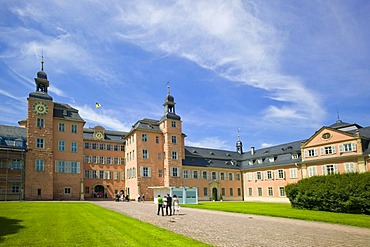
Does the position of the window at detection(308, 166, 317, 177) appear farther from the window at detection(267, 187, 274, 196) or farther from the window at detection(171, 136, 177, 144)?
the window at detection(171, 136, 177, 144)

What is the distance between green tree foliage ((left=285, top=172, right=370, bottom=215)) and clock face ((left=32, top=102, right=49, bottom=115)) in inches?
1373

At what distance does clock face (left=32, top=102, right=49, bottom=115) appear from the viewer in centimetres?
4612

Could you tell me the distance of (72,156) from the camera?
4878cm

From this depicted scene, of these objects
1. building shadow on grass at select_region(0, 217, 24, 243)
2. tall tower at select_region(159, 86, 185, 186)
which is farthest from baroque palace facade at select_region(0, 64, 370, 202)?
building shadow on grass at select_region(0, 217, 24, 243)

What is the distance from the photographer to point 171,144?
5425 cm

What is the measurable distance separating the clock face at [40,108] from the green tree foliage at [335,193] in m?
34.9

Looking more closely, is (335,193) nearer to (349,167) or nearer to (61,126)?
(349,167)

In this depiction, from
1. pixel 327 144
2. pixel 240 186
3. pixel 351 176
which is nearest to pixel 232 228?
pixel 351 176

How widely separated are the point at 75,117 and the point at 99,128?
6.55 metres

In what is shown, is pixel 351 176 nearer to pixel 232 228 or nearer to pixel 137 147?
pixel 232 228

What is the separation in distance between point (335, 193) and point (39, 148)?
37952 millimetres

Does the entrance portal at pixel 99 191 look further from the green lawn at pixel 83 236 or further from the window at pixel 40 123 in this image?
the green lawn at pixel 83 236

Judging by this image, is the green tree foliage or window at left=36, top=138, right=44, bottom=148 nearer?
the green tree foliage

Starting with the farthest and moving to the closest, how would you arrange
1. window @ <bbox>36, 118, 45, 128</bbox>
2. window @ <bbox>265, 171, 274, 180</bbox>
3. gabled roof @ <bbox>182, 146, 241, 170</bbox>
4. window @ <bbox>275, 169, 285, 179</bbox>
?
1. gabled roof @ <bbox>182, 146, 241, 170</bbox>
2. window @ <bbox>265, 171, 274, 180</bbox>
3. window @ <bbox>275, 169, 285, 179</bbox>
4. window @ <bbox>36, 118, 45, 128</bbox>
